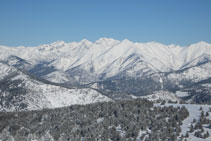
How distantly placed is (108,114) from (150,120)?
2825 cm

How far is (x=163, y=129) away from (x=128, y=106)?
42980mm

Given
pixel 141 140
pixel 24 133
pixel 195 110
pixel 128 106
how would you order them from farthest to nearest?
pixel 128 106 → pixel 195 110 → pixel 24 133 → pixel 141 140

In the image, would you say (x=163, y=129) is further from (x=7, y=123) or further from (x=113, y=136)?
(x=7, y=123)

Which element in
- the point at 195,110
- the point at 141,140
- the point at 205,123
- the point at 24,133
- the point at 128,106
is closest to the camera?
the point at 141,140

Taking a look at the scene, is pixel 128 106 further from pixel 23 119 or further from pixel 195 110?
pixel 23 119

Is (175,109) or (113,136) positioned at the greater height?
(175,109)

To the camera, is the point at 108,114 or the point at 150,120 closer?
the point at 150,120

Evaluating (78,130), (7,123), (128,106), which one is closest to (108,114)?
(128,106)

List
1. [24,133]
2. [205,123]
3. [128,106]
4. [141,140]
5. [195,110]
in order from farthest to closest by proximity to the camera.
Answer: [128,106] < [195,110] < [24,133] < [205,123] < [141,140]

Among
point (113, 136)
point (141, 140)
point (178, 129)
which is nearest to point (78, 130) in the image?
point (113, 136)

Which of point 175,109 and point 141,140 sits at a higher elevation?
point 175,109

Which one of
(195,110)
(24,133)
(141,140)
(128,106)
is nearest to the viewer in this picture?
(141,140)

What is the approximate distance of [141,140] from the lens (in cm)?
13075

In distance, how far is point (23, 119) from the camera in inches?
7126
